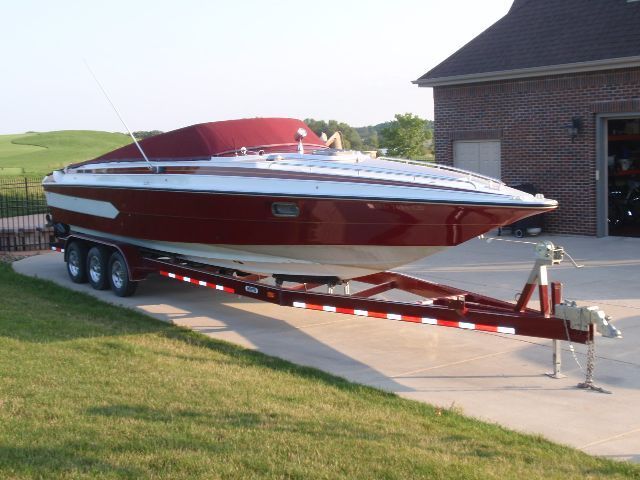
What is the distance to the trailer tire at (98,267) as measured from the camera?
1228cm

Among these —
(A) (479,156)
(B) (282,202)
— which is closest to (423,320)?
(B) (282,202)

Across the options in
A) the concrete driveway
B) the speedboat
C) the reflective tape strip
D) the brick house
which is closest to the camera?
the concrete driveway

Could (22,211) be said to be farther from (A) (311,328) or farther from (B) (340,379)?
(B) (340,379)

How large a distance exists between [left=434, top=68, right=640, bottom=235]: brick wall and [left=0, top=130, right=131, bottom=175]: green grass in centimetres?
2908

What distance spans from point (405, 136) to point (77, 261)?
39.2 metres

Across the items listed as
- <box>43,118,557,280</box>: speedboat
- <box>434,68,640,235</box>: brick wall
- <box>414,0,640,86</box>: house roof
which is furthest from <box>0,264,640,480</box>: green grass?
<box>414,0,640,86</box>: house roof

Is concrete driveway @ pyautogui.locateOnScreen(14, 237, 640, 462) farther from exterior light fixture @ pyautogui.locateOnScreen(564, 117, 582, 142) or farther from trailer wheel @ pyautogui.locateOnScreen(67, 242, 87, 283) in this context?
exterior light fixture @ pyautogui.locateOnScreen(564, 117, 582, 142)

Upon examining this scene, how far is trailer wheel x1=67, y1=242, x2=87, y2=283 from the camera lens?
Answer: 42.5 ft

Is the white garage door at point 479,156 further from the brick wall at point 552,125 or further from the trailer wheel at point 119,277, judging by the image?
the trailer wheel at point 119,277

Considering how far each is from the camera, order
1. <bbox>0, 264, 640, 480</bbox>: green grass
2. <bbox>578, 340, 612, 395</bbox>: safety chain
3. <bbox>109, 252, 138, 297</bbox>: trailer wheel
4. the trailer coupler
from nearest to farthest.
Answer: <bbox>0, 264, 640, 480</bbox>: green grass → the trailer coupler → <bbox>578, 340, 612, 395</bbox>: safety chain → <bbox>109, 252, 138, 297</bbox>: trailer wheel

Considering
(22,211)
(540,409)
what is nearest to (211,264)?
(540,409)

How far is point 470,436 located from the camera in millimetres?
5934

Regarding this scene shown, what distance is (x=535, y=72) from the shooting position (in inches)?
692

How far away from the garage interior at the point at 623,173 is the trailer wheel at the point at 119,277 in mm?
10487
